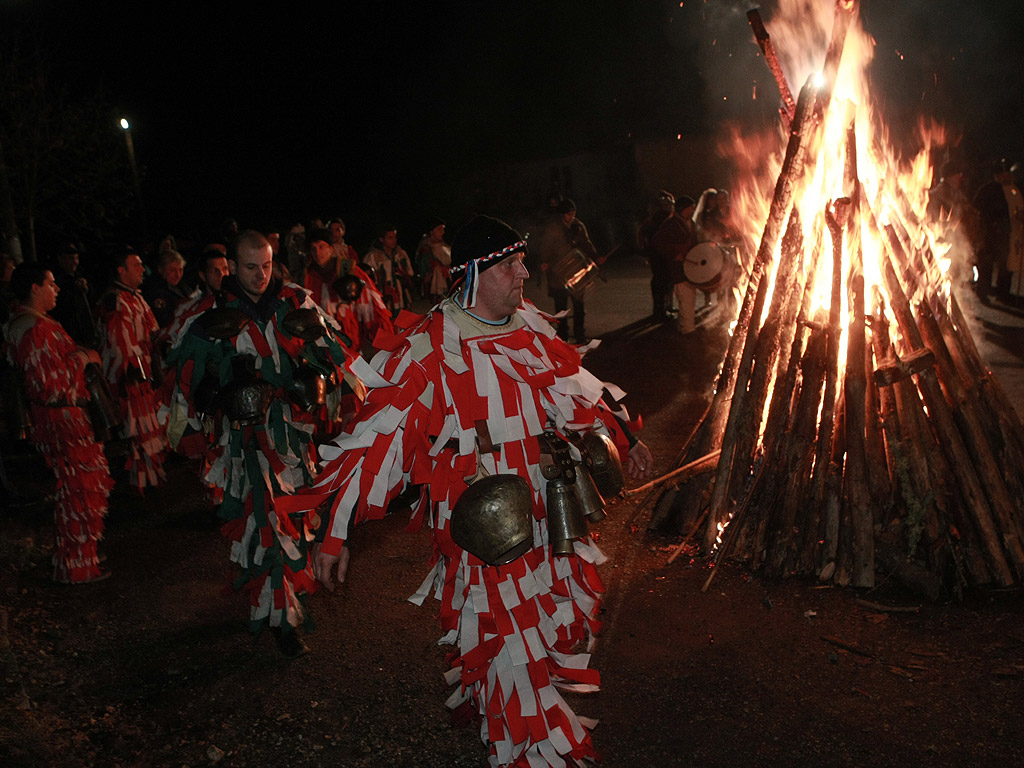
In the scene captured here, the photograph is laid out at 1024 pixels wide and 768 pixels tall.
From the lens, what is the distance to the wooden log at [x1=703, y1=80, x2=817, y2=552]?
4.88m

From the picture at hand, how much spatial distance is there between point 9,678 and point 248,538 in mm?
1268

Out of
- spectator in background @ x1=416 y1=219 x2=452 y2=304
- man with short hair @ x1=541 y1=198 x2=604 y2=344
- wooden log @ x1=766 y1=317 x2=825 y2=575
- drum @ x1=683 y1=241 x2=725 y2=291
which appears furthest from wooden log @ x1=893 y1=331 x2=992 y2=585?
spectator in background @ x1=416 y1=219 x2=452 y2=304

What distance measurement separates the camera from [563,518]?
3.02 m

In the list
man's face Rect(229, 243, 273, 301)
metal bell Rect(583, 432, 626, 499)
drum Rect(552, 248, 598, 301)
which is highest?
drum Rect(552, 248, 598, 301)

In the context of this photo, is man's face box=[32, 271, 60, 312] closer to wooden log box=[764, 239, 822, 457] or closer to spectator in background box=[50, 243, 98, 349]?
spectator in background box=[50, 243, 98, 349]

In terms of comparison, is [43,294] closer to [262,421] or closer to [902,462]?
[262,421]

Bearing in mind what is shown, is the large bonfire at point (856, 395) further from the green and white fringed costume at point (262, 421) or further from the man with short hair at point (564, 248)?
the man with short hair at point (564, 248)

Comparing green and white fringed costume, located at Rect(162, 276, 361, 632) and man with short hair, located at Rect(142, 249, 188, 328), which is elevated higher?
man with short hair, located at Rect(142, 249, 188, 328)

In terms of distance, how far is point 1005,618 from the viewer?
4160 mm

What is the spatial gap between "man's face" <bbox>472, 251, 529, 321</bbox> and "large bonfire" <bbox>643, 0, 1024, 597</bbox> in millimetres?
2385

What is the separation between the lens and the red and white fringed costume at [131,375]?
6996 mm

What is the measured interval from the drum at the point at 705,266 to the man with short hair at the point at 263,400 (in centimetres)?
876

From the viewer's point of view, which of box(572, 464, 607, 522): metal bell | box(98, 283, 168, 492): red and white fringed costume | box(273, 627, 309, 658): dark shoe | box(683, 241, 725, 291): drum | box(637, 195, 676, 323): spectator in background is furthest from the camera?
box(637, 195, 676, 323): spectator in background

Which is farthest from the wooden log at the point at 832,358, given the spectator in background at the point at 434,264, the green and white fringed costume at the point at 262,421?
the spectator in background at the point at 434,264
